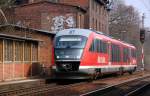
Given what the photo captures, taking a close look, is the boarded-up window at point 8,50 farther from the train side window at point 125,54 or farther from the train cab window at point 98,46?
the train side window at point 125,54

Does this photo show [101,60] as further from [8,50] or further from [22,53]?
[8,50]

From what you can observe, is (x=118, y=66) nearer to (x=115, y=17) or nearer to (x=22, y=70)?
(x=22, y=70)

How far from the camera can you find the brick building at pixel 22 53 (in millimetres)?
28639

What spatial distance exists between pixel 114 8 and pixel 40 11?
1743 inches

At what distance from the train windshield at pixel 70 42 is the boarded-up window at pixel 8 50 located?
152 inches

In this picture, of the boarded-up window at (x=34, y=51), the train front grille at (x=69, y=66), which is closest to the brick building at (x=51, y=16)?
the boarded-up window at (x=34, y=51)

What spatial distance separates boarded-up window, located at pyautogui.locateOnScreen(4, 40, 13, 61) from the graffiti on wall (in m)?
25.3

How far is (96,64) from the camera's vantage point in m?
28.5

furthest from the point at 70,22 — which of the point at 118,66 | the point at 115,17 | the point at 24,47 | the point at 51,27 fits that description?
the point at 115,17

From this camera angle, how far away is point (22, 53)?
3128cm

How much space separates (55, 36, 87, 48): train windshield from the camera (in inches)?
1044

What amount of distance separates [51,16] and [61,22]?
1.74 m

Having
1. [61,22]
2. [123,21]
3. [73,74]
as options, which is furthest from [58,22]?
[123,21]

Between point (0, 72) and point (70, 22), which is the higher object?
point (70, 22)
